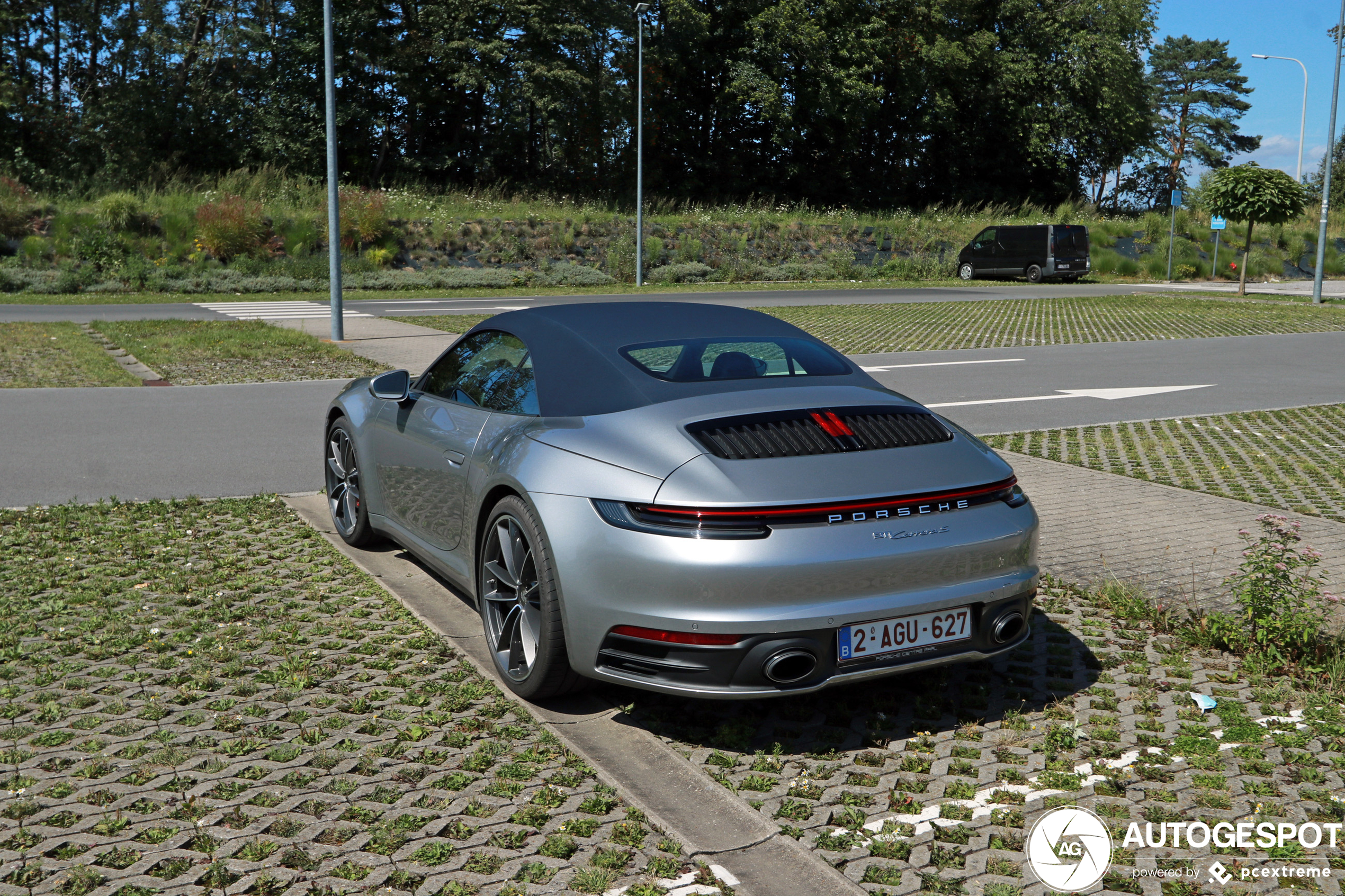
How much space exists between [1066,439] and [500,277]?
77.0 feet

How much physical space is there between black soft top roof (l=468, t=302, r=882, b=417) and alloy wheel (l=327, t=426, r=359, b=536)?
1.36 m

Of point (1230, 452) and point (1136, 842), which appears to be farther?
point (1230, 452)

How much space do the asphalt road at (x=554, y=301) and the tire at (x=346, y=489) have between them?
10.3 meters

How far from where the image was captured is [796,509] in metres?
3.71

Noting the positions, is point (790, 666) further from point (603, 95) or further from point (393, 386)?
point (603, 95)

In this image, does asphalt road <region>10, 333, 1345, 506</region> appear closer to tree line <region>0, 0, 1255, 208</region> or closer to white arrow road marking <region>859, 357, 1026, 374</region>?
white arrow road marking <region>859, 357, 1026, 374</region>

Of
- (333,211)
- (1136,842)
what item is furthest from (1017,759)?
(333,211)

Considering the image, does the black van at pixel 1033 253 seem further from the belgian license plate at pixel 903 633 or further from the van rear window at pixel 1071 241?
the belgian license plate at pixel 903 633

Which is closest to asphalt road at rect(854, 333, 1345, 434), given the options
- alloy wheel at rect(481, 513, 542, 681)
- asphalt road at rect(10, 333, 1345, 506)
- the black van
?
asphalt road at rect(10, 333, 1345, 506)

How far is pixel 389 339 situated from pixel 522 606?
13.9 m

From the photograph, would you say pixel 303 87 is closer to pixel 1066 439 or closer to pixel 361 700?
pixel 1066 439

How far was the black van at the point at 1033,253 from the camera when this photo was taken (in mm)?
37156

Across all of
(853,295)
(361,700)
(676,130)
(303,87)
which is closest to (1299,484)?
(361,700)

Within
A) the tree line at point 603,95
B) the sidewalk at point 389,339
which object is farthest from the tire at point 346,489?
the tree line at point 603,95
